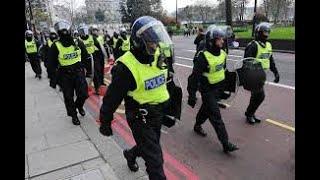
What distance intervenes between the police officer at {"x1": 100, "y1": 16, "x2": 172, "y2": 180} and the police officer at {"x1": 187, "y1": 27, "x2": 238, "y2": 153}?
1.50 metres

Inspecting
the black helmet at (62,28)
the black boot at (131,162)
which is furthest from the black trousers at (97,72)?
the black boot at (131,162)

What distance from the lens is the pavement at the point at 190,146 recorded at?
187 inches

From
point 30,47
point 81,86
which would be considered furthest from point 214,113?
point 30,47

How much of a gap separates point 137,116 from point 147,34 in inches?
34.7

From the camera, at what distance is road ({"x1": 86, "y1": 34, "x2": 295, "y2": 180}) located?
186 inches

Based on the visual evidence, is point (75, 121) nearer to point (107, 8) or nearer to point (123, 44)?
point (123, 44)

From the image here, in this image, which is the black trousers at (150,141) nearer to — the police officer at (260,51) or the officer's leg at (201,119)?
the officer's leg at (201,119)

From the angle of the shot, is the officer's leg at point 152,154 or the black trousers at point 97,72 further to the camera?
the black trousers at point 97,72

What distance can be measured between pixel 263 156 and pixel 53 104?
5964mm

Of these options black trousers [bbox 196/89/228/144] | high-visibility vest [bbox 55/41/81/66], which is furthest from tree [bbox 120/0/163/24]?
black trousers [bbox 196/89/228/144]

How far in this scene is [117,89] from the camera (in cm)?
363

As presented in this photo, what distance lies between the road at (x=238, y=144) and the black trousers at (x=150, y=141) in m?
0.90
